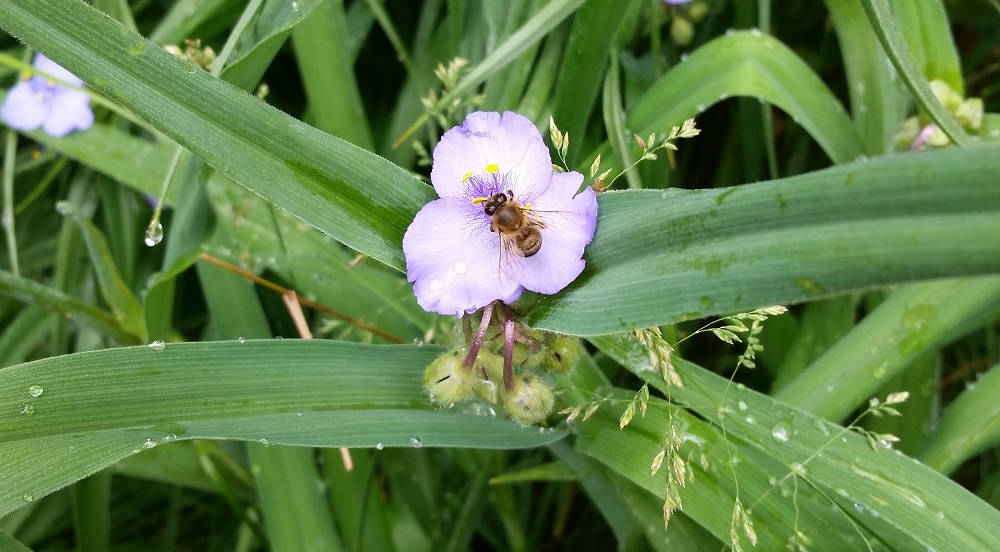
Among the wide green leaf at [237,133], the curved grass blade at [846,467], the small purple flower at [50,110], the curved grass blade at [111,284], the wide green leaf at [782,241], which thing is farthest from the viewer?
the small purple flower at [50,110]

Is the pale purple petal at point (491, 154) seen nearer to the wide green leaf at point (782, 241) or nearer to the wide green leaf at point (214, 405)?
the wide green leaf at point (782, 241)

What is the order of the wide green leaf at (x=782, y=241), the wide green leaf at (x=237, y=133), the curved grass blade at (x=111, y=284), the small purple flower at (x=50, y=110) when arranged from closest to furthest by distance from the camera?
the wide green leaf at (x=782, y=241) < the wide green leaf at (x=237, y=133) < the curved grass blade at (x=111, y=284) < the small purple flower at (x=50, y=110)

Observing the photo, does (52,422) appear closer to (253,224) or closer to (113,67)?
(113,67)

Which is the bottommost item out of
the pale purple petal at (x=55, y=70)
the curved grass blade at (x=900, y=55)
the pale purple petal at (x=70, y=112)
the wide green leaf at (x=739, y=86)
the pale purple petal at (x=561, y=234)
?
the pale purple petal at (x=561, y=234)

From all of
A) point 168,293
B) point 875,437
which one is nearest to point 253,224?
point 168,293

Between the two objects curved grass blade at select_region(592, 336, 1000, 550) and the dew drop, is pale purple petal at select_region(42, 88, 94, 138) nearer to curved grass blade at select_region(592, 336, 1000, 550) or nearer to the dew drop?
curved grass blade at select_region(592, 336, 1000, 550)

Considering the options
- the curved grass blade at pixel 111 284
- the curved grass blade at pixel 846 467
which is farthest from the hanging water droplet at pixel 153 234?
the curved grass blade at pixel 846 467
